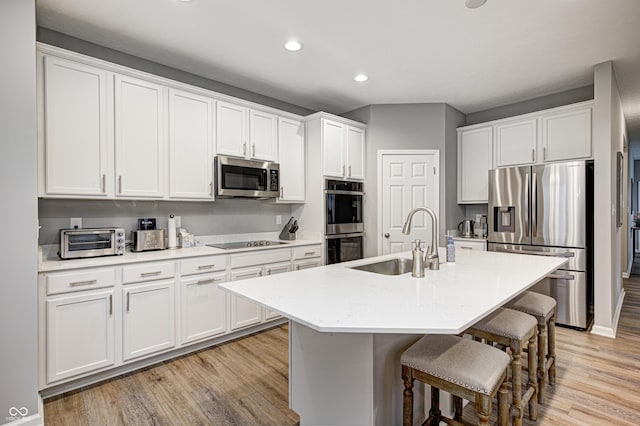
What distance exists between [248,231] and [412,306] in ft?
9.36

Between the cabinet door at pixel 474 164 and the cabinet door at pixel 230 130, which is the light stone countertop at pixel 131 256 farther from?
the cabinet door at pixel 474 164

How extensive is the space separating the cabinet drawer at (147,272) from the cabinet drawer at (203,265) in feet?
0.31

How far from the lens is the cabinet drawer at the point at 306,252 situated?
3.66 metres

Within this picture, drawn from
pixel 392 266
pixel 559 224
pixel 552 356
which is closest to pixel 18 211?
pixel 392 266

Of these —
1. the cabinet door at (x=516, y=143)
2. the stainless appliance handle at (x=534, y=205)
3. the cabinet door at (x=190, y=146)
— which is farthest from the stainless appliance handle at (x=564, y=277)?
the cabinet door at (x=190, y=146)

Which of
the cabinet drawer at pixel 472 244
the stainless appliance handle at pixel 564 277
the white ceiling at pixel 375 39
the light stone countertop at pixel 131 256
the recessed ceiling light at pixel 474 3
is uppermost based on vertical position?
the white ceiling at pixel 375 39

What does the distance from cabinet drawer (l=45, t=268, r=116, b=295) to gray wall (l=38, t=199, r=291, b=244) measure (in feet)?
2.01

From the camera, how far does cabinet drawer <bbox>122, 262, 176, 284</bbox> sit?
2449 mm

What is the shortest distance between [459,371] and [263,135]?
119 inches

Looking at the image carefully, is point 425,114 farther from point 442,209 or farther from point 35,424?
point 35,424

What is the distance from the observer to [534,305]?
2.21 metres

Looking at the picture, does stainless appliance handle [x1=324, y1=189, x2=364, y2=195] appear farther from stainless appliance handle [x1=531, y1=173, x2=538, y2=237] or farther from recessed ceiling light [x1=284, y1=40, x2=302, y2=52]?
stainless appliance handle [x1=531, y1=173, x2=538, y2=237]

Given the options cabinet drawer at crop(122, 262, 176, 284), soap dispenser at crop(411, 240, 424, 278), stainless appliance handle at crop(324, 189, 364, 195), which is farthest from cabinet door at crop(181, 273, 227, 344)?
soap dispenser at crop(411, 240, 424, 278)

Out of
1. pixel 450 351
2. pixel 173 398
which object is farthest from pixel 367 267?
pixel 173 398
